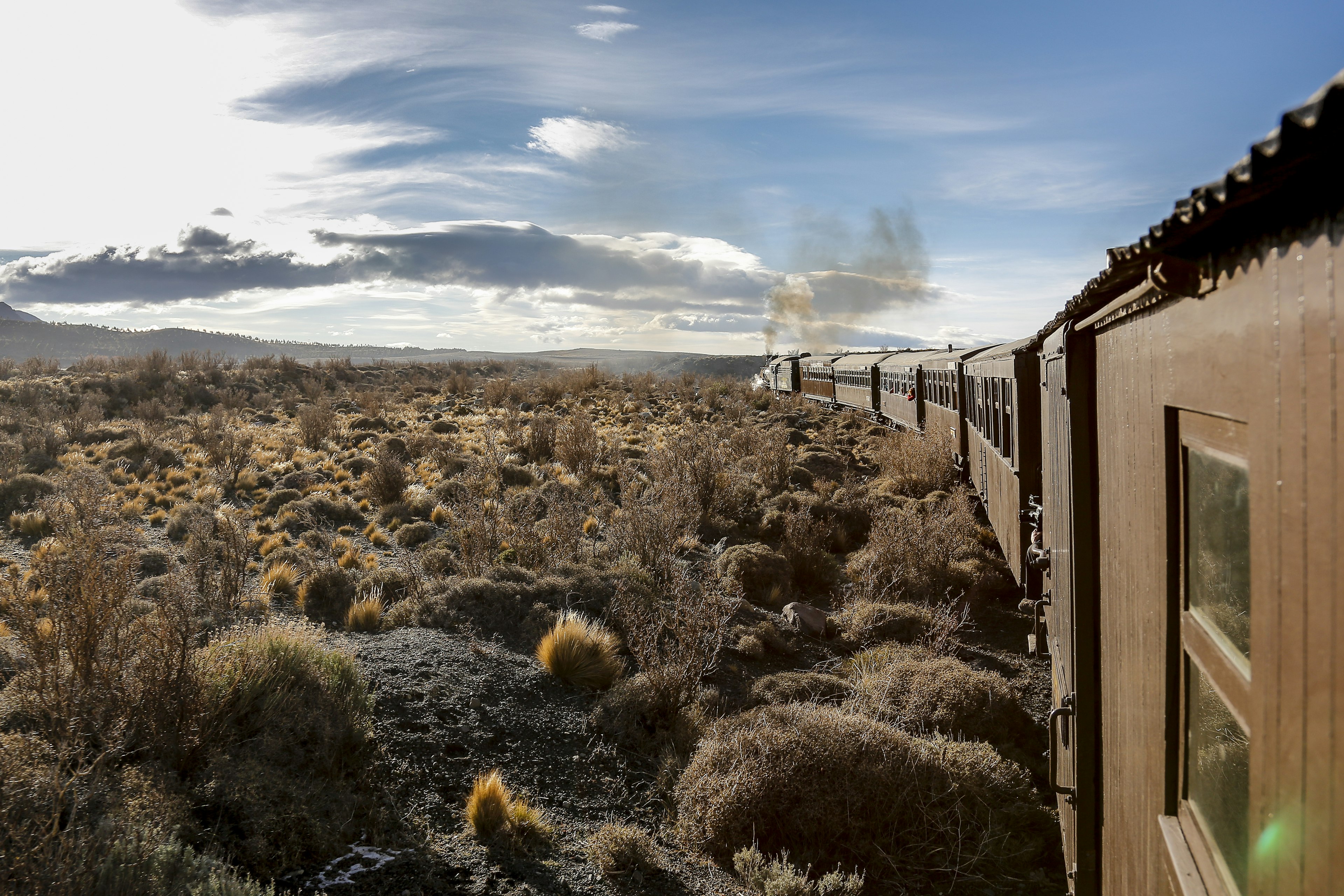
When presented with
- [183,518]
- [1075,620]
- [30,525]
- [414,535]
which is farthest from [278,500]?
[1075,620]

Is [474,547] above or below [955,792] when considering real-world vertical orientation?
above

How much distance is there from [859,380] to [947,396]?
12559 millimetres

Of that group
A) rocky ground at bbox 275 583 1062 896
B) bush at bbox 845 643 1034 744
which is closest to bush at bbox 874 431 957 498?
rocky ground at bbox 275 583 1062 896

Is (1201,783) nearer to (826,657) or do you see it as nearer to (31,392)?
(826,657)

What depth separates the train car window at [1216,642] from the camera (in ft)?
5.50

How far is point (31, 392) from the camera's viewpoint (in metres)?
29.7

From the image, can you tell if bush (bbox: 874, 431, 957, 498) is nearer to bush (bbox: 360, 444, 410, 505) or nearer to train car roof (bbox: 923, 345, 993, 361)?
train car roof (bbox: 923, 345, 993, 361)

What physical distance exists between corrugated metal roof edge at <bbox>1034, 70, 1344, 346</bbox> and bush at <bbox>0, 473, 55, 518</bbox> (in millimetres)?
17789

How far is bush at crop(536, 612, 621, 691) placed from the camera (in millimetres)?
7504

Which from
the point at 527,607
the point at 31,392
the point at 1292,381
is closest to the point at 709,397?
the point at 31,392

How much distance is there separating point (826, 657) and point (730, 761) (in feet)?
11.7

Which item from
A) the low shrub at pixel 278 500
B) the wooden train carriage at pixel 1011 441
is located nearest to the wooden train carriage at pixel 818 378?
the low shrub at pixel 278 500

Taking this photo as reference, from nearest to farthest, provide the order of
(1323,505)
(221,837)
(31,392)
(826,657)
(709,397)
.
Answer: (1323,505)
(221,837)
(826,657)
(31,392)
(709,397)

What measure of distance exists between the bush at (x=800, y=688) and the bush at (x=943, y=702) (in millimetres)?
188
